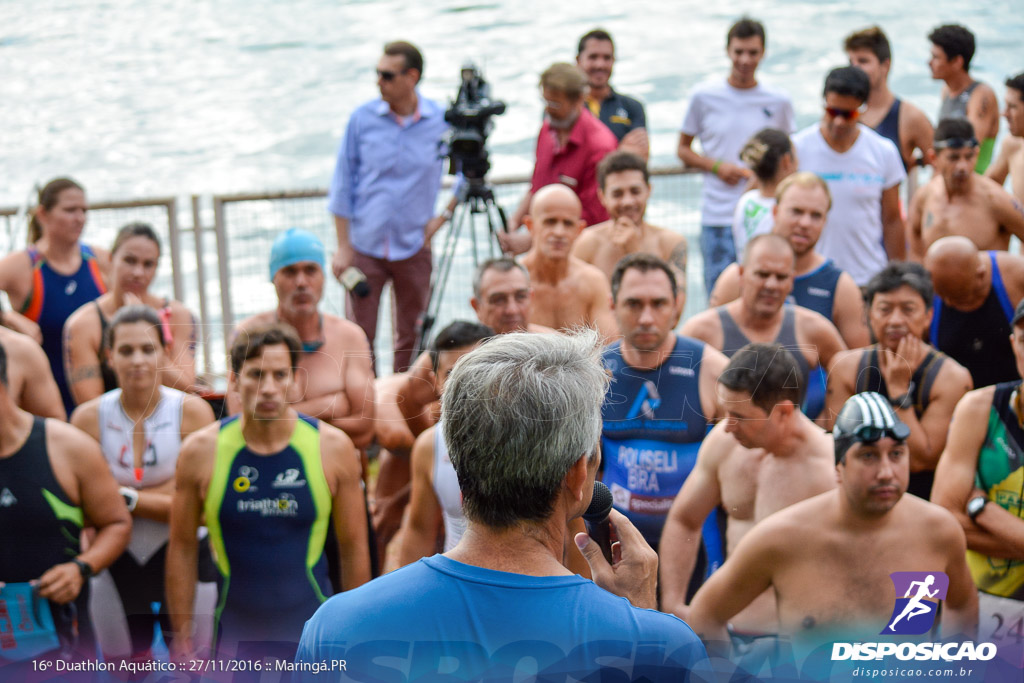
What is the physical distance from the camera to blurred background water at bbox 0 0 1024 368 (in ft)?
44.0

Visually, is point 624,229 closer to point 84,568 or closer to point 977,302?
point 977,302

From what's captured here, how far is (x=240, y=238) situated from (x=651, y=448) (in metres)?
3.53

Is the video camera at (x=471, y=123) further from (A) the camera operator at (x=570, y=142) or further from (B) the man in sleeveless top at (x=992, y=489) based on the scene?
(B) the man in sleeveless top at (x=992, y=489)

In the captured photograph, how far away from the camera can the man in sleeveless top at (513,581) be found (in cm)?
139

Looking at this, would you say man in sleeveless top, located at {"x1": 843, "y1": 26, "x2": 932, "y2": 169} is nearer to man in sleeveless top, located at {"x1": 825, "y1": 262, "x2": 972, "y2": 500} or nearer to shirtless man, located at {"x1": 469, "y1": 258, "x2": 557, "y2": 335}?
man in sleeveless top, located at {"x1": 825, "y1": 262, "x2": 972, "y2": 500}

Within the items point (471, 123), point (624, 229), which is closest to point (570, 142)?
point (471, 123)

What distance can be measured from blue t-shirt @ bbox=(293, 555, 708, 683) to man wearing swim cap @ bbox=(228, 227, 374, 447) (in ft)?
8.29

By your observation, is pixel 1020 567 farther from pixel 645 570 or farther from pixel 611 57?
pixel 611 57

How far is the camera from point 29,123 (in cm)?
1566

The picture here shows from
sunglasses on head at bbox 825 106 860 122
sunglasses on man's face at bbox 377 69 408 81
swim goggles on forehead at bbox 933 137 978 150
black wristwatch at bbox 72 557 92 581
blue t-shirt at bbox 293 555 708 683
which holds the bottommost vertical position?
black wristwatch at bbox 72 557 92 581

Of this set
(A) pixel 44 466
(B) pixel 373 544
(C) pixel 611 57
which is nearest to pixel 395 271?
(C) pixel 611 57

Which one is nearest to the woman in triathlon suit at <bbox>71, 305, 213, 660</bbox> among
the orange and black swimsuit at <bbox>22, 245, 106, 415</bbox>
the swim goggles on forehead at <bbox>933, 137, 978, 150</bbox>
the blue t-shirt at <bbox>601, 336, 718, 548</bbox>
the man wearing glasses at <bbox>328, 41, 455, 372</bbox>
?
the orange and black swimsuit at <bbox>22, 245, 106, 415</bbox>

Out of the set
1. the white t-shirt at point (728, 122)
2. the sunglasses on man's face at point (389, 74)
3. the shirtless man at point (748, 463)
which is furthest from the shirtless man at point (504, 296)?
the white t-shirt at point (728, 122)

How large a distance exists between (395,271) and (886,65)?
2937mm
